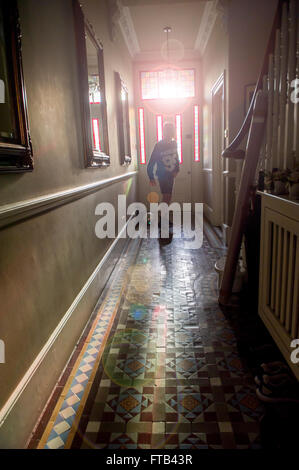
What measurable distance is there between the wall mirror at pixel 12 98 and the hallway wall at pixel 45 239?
8 centimetres

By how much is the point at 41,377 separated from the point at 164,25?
5.14 metres

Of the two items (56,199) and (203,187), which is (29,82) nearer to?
(56,199)

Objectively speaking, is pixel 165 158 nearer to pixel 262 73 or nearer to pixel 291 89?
pixel 262 73

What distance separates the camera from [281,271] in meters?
1.48

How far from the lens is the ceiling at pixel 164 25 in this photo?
165 inches

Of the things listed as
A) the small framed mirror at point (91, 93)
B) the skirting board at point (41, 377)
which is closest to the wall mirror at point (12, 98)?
the skirting board at point (41, 377)

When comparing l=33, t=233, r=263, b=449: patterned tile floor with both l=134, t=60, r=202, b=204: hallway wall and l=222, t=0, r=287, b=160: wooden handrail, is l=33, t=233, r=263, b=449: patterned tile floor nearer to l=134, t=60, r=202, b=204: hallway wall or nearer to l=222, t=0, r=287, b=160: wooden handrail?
l=222, t=0, r=287, b=160: wooden handrail

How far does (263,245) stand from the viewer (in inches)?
66.4

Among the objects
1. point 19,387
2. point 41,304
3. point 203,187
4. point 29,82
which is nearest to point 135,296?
point 41,304

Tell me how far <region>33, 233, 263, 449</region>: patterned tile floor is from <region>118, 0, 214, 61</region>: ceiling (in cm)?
354

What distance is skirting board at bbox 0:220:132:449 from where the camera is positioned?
1.10 meters

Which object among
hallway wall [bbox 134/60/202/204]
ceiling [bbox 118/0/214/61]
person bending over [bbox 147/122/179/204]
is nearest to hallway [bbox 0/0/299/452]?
ceiling [bbox 118/0/214/61]

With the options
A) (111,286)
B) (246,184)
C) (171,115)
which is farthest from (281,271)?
(171,115)

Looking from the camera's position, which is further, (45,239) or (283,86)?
(283,86)
